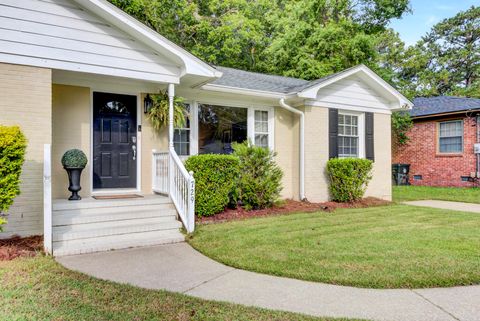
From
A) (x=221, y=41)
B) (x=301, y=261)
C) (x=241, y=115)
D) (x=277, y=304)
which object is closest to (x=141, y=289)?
(x=277, y=304)

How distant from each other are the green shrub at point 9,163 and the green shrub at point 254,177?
418 cm

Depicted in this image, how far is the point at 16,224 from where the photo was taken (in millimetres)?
5129

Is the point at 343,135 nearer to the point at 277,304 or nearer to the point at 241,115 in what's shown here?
the point at 241,115

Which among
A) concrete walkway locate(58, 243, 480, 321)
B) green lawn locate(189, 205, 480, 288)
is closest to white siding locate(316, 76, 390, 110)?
green lawn locate(189, 205, 480, 288)

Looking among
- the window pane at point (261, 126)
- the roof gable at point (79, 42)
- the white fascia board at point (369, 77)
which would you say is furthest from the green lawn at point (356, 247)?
the roof gable at point (79, 42)

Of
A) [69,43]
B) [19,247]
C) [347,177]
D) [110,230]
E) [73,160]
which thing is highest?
[69,43]

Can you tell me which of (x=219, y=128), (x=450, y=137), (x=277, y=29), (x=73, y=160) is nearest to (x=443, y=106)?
(x=450, y=137)

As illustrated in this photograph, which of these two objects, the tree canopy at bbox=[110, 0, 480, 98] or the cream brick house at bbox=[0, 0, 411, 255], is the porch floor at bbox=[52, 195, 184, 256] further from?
the tree canopy at bbox=[110, 0, 480, 98]

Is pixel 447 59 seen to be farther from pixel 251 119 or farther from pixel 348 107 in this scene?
pixel 251 119

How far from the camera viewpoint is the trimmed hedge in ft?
13.5

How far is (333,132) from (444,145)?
8956 mm

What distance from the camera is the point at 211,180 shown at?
657 centimetres

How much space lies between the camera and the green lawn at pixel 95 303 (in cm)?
272

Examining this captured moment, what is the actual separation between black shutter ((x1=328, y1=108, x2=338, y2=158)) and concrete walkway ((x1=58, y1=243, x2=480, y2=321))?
587 centimetres
